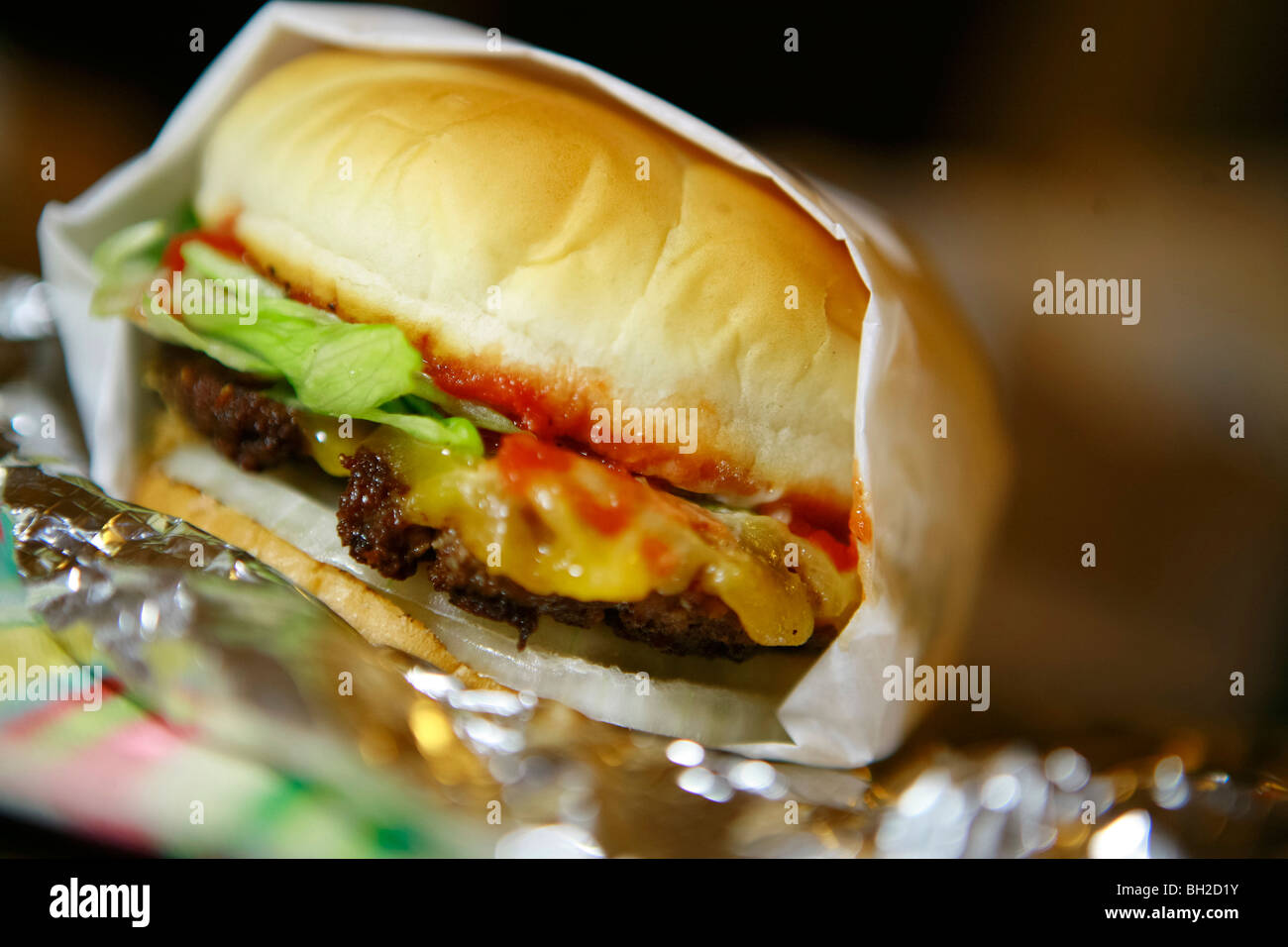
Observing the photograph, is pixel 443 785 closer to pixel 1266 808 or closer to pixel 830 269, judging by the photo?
pixel 830 269

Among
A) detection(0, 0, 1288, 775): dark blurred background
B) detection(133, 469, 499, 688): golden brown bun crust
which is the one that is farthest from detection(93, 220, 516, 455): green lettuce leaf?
detection(0, 0, 1288, 775): dark blurred background

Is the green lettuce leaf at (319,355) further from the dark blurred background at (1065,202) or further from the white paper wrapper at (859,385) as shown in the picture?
the dark blurred background at (1065,202)

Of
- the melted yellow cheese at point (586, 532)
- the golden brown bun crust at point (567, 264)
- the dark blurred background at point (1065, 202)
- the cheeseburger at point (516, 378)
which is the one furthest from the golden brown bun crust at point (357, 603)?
the dark blurred background at point (1065, 202)

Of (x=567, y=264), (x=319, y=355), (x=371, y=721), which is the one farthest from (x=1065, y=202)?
(x=371, y=721)

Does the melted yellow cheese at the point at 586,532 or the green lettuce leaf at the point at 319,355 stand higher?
the green lettuce leaf at the point at 319,355

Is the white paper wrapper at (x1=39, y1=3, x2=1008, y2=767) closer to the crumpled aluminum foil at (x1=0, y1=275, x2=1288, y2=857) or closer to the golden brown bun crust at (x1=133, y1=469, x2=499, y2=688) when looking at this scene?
the crumpled aluminum foil at (x1=0, y1=275, x2=1288, y2=857)
